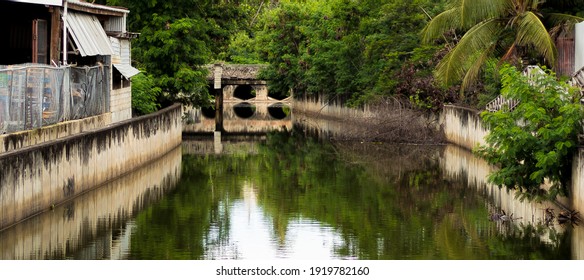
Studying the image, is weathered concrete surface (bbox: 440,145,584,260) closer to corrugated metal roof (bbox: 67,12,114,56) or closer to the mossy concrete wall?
the mossy concrete wall

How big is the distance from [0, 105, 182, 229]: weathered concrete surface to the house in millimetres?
1185

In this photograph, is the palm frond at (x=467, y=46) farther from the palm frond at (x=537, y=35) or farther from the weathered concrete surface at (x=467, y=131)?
the weathered concrete surface at (x=467, y=131)

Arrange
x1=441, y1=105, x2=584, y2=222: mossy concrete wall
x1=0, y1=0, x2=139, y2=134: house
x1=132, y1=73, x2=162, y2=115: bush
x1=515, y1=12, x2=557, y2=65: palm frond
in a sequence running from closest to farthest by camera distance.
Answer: x1=0, y1=0, x2=139, y2=134: house
x1=515, y1=12, x2=557, y2=65: palm frond
x1=441, y1=105, x2=584, y2=222: mossy concrete wall
x1=132, y1=73, x2=162, y2=115: bush

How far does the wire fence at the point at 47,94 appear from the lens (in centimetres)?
2364

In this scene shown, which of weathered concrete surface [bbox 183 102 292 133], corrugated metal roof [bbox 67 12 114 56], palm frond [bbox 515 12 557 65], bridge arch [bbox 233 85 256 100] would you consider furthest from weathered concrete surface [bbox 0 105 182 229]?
bridge arch [bbox 233 85 256 100]

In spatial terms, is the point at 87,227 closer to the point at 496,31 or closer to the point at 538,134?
the point at 538,134

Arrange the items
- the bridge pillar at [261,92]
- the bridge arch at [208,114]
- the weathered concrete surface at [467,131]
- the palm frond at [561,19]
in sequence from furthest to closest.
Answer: the bridge pillar at [261,92] < the bridge arch at [208,114] < the palm frond at [561,19] < the weathered concrete surface at [467,131]

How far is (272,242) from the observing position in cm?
2075

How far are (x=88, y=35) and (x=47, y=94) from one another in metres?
8.49

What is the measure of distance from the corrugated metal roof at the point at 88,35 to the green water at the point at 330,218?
4.93m

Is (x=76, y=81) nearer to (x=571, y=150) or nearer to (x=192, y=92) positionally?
(x=571, y=150)

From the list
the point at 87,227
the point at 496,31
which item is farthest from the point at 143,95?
the point at 87,227

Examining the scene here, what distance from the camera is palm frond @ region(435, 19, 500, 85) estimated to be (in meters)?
34.2

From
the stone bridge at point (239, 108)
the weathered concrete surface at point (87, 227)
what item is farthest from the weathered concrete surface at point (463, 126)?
the stone bridge at point (239, 108)
